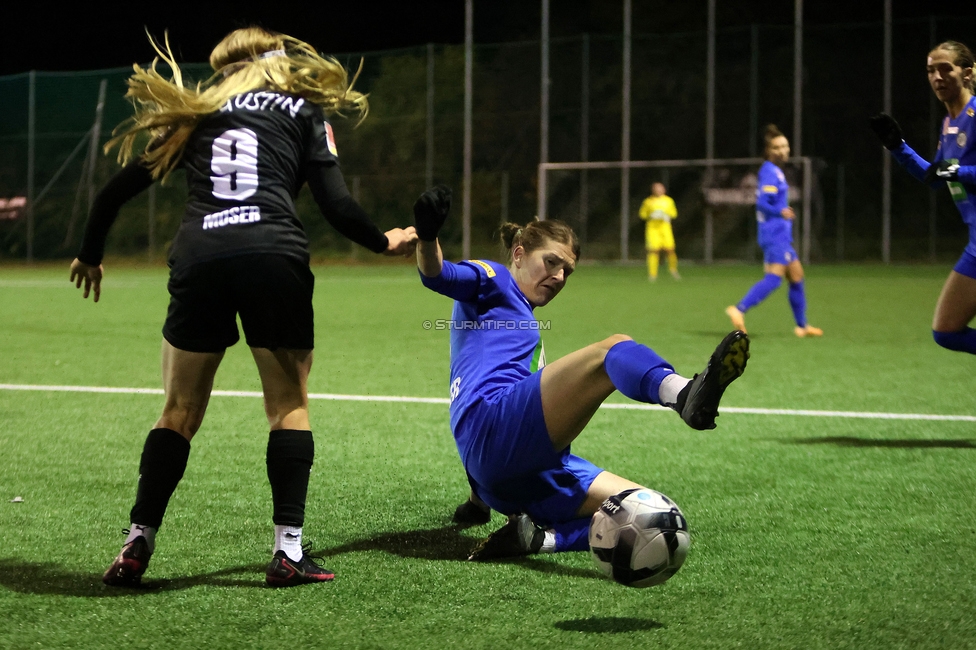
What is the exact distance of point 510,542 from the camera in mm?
3678

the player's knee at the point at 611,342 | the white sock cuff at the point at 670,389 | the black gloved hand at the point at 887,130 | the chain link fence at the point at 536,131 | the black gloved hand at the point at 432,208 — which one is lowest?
the white sock cuff at the point at 670,389

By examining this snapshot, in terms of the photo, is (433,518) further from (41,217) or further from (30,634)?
(41,217)

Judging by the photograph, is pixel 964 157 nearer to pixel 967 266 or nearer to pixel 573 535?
pixel 967 266

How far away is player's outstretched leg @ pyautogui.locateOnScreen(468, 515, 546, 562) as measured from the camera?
3678mm

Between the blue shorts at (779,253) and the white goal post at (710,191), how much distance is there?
15.1 m

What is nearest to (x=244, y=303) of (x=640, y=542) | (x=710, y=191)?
(x=640, y=542)

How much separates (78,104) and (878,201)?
759 inches

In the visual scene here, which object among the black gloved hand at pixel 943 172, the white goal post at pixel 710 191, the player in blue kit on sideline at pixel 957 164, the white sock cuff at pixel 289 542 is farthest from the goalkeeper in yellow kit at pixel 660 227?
the white sock cuff at pixel 289 542

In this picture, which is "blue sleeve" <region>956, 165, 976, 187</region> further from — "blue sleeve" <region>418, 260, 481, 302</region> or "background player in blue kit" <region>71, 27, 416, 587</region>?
"background player in blue kit" <region>71, 27, 416, 587</region>

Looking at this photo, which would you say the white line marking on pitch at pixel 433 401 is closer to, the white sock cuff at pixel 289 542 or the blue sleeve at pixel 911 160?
the blue sleeve at pixel 911 160

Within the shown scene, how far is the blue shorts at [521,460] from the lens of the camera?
3.47m

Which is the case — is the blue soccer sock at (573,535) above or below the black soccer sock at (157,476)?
below

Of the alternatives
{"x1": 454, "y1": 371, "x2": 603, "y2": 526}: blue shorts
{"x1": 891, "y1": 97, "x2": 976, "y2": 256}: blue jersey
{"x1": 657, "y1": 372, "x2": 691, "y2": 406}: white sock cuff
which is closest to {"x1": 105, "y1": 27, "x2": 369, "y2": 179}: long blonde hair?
{"x1": 454, "y1": 371, "x2": 603, "y2": 526}: blue shorts

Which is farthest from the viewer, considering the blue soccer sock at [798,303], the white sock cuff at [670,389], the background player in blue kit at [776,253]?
the blue soccer sock at [798,303]
